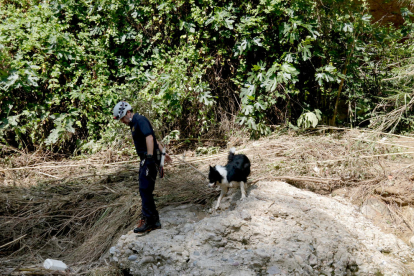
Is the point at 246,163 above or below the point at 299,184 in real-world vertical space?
above

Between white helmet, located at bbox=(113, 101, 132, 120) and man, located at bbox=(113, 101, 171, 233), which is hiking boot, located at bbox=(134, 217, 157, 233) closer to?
man, located at bbox=(113, 101, 171, 233)

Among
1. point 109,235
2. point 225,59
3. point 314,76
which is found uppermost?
point 225,59

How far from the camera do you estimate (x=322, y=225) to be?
467cm

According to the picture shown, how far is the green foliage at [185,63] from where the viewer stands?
7.33 m

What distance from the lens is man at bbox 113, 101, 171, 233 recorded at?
13.7 ft

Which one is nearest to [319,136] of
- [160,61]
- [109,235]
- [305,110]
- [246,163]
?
[305,110]

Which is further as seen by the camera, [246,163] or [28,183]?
[28,183]

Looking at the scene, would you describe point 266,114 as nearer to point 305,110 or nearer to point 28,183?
point 305,110

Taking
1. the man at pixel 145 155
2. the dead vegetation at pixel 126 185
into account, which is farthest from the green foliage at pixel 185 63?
the man at pixel 145 155

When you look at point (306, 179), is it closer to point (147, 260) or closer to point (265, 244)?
point (265, 244)

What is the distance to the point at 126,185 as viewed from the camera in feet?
19.5

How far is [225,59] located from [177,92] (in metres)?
1.71

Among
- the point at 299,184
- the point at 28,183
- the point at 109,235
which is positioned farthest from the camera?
the point at 28,183

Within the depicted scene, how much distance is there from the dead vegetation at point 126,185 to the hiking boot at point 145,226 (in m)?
0.48
